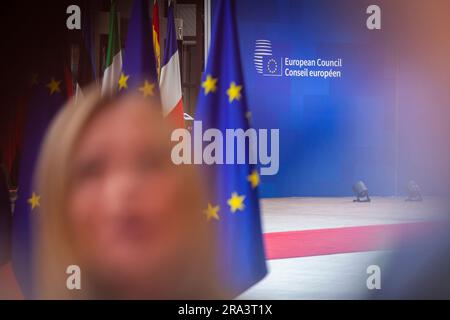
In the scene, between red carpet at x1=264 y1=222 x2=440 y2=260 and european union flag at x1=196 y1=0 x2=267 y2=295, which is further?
red carpet at x1=264 y1=222 x2=440 y2=260

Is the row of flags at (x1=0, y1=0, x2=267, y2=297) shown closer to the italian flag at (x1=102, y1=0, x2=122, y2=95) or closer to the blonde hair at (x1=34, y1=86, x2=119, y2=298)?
the blonde hair at (x1=34, y1=86, x2=119, y2=298)

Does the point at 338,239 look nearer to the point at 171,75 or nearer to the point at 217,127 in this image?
the point at 171,75

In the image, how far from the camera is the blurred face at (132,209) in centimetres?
302

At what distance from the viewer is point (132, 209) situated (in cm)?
307

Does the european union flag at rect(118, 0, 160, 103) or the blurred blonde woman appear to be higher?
the european union flag at rect(118, 0, 160, 103)

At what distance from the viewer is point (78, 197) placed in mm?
3072

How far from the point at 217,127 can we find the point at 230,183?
10.2 inches

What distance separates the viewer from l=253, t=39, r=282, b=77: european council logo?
7.24 metres

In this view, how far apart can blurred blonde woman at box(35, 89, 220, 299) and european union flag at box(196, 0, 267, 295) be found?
0.27ft

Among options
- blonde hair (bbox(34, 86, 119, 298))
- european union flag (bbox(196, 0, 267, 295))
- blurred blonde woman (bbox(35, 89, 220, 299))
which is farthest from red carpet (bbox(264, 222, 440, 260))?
blonde hair (bbox(34, 86, 119, 298))

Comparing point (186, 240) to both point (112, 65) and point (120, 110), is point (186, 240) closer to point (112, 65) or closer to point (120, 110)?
point (120, 110)

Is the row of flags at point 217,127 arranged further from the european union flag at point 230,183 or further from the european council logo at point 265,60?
the european council logo at point 265,60

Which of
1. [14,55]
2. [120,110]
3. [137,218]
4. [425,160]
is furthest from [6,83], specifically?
[425,160]
